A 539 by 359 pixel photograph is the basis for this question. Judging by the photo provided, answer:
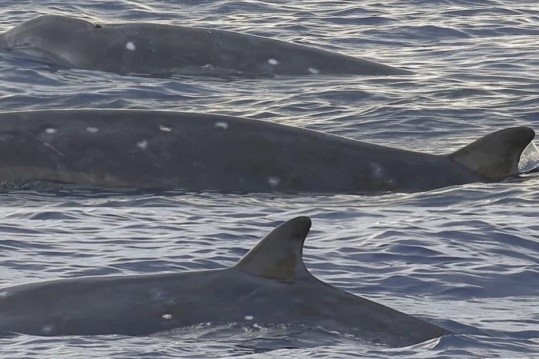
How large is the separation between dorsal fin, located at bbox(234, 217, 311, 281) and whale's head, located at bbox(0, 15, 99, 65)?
42.6 feet

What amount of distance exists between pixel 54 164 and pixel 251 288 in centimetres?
549

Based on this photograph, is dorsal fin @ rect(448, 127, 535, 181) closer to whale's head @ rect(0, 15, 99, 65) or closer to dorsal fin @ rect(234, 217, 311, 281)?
dorsal fin @ rect(234, 217, 311, 281)

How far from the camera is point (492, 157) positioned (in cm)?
1614

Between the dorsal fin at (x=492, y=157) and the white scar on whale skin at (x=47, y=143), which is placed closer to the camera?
the dorsal fin at (x=492, y=157)

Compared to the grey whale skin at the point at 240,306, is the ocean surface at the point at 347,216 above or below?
below

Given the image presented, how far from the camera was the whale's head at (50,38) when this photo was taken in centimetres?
2380

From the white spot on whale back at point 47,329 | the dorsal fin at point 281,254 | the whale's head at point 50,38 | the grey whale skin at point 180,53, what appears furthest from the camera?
the whale's head at point 50,38

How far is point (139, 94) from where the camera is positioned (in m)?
22.0

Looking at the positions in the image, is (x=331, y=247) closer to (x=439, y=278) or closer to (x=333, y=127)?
(x=439, y=278)

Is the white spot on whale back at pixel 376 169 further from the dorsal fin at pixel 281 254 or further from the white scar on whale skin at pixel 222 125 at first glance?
the dorsal fin at pixel 281 254

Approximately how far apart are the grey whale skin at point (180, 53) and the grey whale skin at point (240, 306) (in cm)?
1223

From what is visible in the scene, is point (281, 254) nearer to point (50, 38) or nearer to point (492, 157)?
point (492, 157)

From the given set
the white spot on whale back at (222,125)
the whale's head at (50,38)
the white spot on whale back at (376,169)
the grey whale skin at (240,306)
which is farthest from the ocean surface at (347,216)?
the white spot on whale back at (222,125)

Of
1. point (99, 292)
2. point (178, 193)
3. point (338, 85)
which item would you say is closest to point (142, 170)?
point (178, 193)
